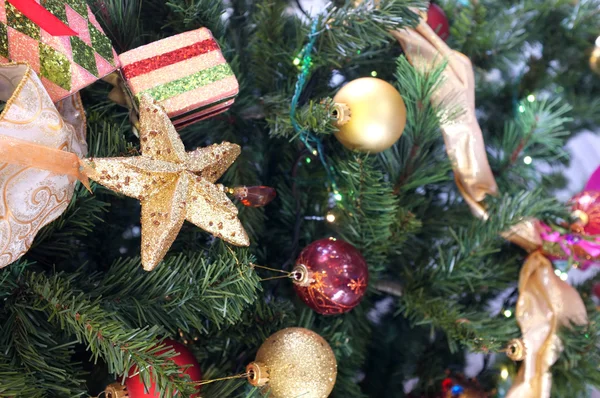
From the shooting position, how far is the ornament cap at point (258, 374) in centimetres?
46

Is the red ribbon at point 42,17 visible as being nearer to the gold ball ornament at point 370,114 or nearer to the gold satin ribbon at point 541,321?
the gold ball ornament at point 370,114

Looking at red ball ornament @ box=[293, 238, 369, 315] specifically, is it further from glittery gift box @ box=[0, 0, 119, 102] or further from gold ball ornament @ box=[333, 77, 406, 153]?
glittery gift box @ box=[0, 0, 119, 102]

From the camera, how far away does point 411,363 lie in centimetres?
72

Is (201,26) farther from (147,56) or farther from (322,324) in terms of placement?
(322,324)

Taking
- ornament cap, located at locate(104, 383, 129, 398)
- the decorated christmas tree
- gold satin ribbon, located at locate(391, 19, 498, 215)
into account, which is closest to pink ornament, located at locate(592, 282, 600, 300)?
the decorated christmas tree

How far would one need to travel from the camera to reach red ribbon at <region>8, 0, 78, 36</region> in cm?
37

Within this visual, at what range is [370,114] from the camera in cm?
50

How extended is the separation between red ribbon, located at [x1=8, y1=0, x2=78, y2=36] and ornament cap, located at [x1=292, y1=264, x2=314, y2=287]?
279mm

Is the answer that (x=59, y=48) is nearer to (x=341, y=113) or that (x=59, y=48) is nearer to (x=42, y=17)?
(x=42, y=17)

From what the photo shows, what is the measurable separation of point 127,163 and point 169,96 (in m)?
0.08

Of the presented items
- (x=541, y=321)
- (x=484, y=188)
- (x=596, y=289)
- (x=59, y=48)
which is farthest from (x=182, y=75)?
(x=596, y=289)

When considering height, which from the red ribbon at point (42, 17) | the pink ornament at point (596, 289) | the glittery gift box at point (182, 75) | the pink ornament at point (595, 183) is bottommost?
the pink ornament at point (596, 289)

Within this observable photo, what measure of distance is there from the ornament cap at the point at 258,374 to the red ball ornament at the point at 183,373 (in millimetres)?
46

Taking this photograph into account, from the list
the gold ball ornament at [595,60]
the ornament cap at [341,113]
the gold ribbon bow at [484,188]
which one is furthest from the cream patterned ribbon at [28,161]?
the gold ball ornament at [595,60]
